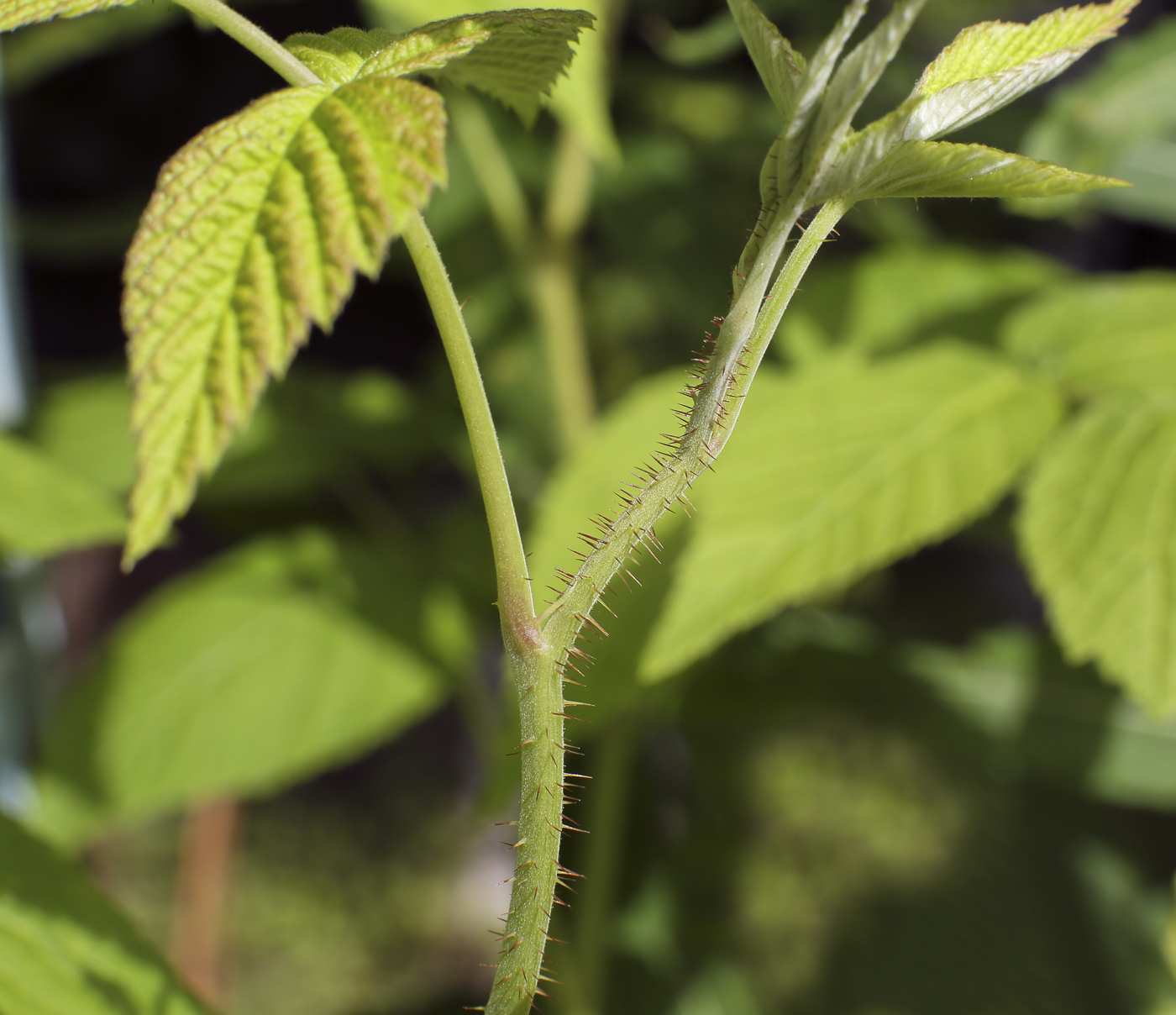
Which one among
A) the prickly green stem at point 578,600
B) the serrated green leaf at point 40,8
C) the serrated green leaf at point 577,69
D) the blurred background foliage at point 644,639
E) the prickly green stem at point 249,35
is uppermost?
the serrated green leaf at point 40,8

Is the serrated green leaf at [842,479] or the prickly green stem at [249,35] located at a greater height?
the prickly green stem at [249,35]

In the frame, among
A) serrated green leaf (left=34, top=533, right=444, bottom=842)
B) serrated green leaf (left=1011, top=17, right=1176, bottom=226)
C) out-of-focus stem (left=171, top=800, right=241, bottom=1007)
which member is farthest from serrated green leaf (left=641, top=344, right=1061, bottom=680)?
out-of-focus stem (left=171, top=800, right=241, bottom=1007)

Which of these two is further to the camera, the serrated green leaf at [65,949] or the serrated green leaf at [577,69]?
the serrated green leaf at [577,69]

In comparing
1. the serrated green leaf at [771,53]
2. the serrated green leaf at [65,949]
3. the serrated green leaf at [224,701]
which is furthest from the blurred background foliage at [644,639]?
the serrated green leaf at [771,53]

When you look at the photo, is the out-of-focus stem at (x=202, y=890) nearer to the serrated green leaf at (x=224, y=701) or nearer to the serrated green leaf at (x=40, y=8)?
the serrated green leaf at (x=224, y=701)

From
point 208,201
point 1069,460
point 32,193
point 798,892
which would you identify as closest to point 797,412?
point 1069,460

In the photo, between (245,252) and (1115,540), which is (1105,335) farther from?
(245,252)

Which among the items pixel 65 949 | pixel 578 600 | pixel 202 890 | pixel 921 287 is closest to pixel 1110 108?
pixel 921 287

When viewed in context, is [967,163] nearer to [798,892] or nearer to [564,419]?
[564,419]
